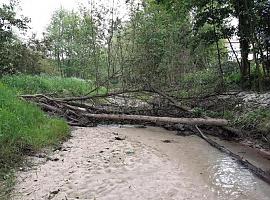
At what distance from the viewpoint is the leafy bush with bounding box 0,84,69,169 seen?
18.5 feet

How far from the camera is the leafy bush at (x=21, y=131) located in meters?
5.65

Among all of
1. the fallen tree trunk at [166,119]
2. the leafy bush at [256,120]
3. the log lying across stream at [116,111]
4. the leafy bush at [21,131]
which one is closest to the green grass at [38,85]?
the log lying across stream at [116,111]

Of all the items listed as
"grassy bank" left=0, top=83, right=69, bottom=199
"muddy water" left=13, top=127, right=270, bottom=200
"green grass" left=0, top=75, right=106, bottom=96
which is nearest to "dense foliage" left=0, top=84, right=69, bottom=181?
"grassy bank" left=0, top=83, right=69, bottom=199

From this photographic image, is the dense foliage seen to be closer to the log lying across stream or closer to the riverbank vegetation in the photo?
the riverbank vegetation

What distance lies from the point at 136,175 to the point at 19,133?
255 centimetres

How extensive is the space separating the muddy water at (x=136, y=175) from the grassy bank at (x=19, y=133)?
28 cm

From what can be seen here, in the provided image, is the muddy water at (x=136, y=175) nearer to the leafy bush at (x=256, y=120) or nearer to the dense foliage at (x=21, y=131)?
the dense foliage at (x=21, y=131)

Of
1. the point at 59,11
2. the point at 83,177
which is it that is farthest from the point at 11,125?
the point at 59,11

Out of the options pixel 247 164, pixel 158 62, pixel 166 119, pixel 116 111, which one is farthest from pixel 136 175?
pixel 158 62

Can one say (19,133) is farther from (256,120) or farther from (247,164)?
(256,120)

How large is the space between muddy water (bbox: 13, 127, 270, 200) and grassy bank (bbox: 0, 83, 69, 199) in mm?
278

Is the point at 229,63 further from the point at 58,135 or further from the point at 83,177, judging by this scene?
the point at 83,177

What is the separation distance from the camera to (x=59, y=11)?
46.7m

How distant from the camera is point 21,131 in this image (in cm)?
643
